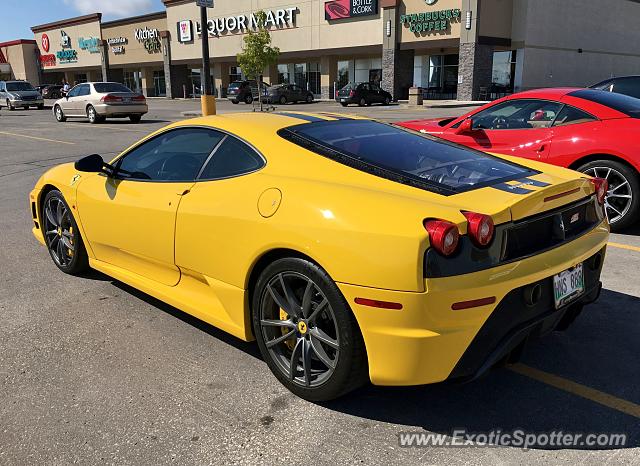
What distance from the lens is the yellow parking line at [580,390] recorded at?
284cm

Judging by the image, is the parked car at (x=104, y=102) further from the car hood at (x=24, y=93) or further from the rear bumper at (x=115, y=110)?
the car hood at (x=24, y=93)

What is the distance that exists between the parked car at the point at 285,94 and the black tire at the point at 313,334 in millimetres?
35538

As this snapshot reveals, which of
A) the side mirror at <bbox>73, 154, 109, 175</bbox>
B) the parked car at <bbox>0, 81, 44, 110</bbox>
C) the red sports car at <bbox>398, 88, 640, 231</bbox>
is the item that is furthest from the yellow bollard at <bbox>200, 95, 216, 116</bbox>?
the parked car at <bbox>0, 81, 44, 110</bbox>

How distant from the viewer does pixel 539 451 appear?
2.54 metres

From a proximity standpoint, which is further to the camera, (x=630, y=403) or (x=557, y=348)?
(x=557, y=348)

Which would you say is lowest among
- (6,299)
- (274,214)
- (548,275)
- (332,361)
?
(6,299)

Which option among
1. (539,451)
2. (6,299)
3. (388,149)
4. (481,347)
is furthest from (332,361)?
(6,299)

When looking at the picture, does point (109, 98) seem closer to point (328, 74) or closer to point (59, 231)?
point (59, 231)

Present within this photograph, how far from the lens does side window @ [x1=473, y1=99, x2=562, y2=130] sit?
6.38 m

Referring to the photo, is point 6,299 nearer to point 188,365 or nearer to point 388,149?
point 188,365

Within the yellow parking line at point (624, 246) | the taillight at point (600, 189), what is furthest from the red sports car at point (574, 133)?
the taillight at point (600, 189)

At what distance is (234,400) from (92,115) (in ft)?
69.9

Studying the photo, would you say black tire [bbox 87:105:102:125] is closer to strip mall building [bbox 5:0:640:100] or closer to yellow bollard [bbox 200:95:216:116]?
yellow bollard [bbox 200:95:216:116]

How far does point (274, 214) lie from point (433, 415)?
50.5 inches
